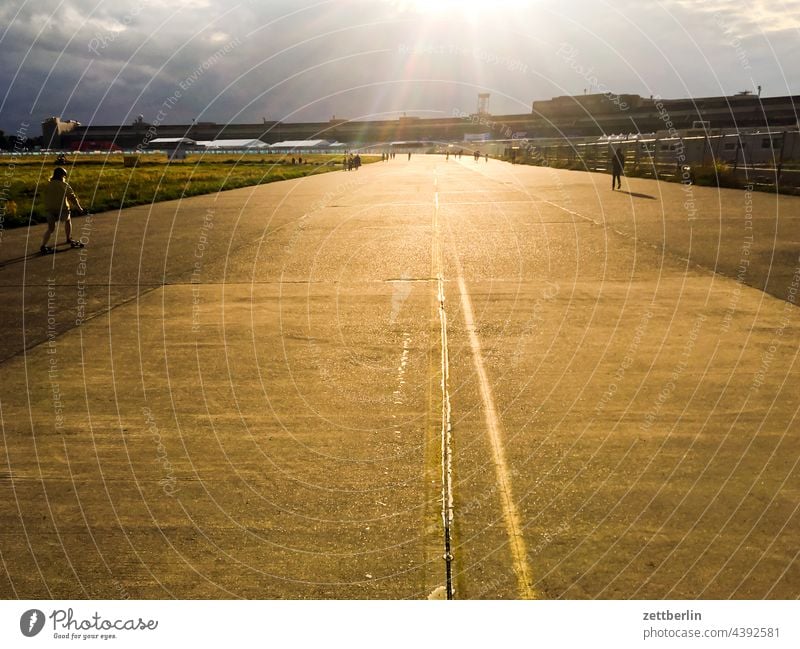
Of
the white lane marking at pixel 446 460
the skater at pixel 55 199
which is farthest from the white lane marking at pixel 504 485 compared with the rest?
the skater at pixel 55 199

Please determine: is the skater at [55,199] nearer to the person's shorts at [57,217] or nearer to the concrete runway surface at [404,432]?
the person's shorts at [57,217]

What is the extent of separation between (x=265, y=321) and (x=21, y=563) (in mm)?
4721

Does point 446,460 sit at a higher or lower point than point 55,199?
lower

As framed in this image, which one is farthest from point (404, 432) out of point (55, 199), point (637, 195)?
point (637, 195)

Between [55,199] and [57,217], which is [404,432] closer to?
[55,199]

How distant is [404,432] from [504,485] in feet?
3.20

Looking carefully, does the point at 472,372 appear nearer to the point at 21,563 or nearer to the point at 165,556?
the point at 165,556

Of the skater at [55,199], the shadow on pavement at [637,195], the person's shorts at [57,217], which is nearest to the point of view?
the skater at [55,199]

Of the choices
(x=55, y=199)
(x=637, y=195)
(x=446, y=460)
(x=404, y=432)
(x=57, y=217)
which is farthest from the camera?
(x=637, y=195)

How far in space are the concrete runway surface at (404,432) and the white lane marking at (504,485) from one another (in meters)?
0.02

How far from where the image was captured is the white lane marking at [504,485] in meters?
3.09

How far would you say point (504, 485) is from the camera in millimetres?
3947

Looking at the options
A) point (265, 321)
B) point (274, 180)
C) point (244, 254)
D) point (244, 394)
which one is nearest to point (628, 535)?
point (244, 394)
